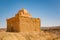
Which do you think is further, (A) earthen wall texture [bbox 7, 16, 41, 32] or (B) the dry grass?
(A) earthen wall texture [bbox 7, 16, 41, 32]

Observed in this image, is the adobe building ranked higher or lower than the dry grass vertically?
higher

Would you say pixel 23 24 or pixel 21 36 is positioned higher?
pixel 23 24

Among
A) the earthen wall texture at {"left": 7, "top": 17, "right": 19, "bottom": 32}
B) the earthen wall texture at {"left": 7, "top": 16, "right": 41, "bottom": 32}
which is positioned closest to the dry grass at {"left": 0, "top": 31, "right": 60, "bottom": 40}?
the earthen wall texture at {"left": 7, "top": 16, "right": 41, "bottom": 32}

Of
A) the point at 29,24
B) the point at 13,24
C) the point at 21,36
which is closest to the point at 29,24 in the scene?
the point at 29,24

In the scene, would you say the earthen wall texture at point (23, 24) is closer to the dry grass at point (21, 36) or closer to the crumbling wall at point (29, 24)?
the crumbling wall at point (29, 24)

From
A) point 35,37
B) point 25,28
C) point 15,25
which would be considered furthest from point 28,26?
point 35,37

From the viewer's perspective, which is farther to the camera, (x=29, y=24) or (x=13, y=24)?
(x=13, y=24)

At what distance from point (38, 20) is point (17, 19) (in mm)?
4334

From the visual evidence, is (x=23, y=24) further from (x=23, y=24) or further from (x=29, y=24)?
(x=29, y=24)

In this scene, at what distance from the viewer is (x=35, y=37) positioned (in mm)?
16312

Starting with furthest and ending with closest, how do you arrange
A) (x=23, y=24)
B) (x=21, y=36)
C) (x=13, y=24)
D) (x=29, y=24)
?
(x=13, y=24)
(x=29, y=24)
(x=23, y=24)
(x=21, y=36)

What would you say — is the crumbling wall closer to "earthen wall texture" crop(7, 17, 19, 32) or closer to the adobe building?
the adobe building

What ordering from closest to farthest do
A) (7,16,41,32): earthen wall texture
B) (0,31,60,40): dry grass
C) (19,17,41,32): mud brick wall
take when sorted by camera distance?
(0,31,60,40): dry grass, (7,16,41,32): earthen wall texture, (19,17,41,32): mud brick wall

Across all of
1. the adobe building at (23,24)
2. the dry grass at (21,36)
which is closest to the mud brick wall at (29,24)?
the adobe building at (23,24)
